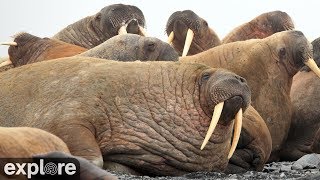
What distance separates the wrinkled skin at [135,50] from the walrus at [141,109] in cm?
186

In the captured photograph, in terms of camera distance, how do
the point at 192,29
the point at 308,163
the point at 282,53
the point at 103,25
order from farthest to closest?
the point at 103,25 → the point at 192,29 → the point at 282,53 → the point at 308,163

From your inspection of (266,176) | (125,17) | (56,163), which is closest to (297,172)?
(266,176)

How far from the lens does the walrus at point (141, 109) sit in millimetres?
7191

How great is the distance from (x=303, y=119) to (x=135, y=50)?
2062 mm

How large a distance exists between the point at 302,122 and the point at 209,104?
2967 millimetres

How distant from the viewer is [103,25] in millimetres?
13203

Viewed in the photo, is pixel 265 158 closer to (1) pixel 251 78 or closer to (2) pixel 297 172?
(2) pixel 297 172

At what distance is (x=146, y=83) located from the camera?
24.5ft

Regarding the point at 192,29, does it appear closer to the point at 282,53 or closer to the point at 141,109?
the point at 282,53

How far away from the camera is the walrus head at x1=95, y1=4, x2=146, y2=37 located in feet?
40.9

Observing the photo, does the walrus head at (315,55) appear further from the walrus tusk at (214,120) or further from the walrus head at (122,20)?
the walrus tusk at (214,120)

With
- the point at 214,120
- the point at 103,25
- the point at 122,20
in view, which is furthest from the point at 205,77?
the point at 103,25

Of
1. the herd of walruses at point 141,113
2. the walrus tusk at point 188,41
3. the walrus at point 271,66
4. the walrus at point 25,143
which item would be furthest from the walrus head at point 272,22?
the walrus at point 25,143

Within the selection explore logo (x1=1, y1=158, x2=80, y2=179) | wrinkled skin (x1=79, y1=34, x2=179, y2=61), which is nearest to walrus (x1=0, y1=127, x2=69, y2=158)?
explore logo (x1=1, y1=158, x2=80, y2=179)
